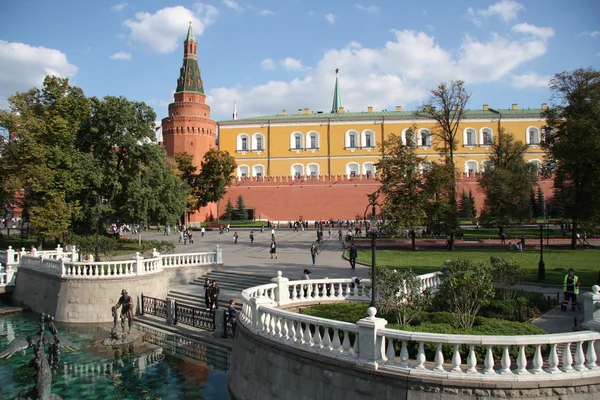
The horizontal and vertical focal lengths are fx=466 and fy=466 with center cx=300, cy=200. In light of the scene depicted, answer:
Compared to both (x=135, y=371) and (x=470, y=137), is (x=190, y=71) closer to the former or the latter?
(x=470, y=137)

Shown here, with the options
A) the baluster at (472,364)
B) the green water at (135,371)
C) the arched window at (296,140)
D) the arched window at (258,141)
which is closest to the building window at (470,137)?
the arched window at (296,140)

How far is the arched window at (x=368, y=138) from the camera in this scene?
63.5 metres

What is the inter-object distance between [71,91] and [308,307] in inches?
826

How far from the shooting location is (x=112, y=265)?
17.9 meters

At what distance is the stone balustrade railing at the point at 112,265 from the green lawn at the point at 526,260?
799 centimetres

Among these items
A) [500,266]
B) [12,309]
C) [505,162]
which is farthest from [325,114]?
[500,266]

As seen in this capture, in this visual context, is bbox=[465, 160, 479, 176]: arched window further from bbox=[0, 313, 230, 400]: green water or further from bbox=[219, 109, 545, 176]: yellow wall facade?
bbox=[0, 313, 230, 400]: green water

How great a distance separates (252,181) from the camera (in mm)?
56375

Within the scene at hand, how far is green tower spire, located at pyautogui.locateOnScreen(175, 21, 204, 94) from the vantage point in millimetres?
57844

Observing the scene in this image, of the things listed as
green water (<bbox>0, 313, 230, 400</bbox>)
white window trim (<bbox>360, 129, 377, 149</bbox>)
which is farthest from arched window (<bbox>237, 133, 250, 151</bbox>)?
green water (<bbox>0, 313, 230, 400</bbox>)

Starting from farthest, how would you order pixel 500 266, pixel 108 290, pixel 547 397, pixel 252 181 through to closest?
pixel 252 181 → pixel 108 290 → pixel 500 266 → pixel 547 397

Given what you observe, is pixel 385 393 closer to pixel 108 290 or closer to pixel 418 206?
pixel 108 290

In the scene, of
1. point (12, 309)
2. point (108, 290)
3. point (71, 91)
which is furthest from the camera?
point (71, 91)

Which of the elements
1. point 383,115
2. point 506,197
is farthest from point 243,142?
point 506,197
